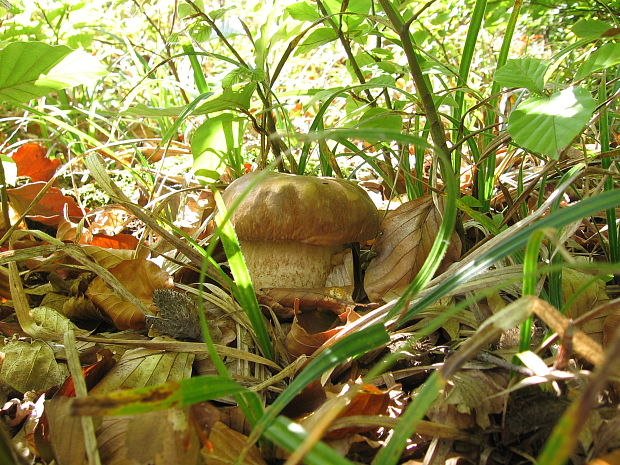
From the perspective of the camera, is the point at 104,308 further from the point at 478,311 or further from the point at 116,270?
the point at 478,311

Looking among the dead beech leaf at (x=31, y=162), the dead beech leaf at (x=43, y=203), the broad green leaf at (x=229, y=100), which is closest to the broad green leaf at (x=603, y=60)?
the broad green leaf at (x=229, y=100)

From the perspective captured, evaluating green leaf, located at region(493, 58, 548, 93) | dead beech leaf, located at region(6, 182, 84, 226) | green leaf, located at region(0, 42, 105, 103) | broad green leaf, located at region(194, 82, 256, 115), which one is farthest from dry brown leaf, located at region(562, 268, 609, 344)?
dead beech leaf, located at region(6, 182, 84, 226)

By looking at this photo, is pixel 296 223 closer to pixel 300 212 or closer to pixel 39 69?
pixel 300 212

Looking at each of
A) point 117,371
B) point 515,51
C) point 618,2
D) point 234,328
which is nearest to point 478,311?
point 234,328

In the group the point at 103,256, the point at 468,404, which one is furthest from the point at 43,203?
the point at 468,404

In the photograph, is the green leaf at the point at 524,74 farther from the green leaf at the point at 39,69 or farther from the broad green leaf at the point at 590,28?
the green leaf at the point at 39,69

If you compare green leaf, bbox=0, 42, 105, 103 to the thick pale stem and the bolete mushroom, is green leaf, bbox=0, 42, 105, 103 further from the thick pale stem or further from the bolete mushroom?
the thick pale stem
